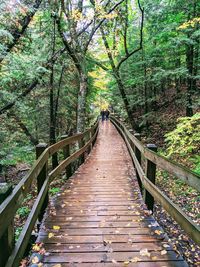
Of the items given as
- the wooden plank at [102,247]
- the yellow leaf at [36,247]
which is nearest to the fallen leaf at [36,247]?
the yellow leaf at [36,247]

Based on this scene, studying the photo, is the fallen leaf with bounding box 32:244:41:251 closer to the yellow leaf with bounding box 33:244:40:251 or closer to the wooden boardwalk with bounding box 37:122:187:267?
the yellow leaf with bounding box 33:244:40:251

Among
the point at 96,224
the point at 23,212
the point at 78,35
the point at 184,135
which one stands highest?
the point at 78,35

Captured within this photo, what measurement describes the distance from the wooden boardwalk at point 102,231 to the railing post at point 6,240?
78cm

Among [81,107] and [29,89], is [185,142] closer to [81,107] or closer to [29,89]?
[81,107]

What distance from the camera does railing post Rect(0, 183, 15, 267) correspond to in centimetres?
206

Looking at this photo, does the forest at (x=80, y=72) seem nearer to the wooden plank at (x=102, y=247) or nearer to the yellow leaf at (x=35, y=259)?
the wooden plank at (x=102, y=247)

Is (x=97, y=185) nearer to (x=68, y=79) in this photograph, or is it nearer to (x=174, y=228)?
(x=174, y=228)

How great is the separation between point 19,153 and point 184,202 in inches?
239

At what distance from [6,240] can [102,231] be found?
177cm

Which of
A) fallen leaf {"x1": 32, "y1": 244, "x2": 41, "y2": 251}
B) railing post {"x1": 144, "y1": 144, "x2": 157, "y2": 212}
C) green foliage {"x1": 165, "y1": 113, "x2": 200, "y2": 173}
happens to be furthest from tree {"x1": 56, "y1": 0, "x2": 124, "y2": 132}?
fallen leaf {"x1": 32, "y1": 244, "x2": 41, "y2": 251}

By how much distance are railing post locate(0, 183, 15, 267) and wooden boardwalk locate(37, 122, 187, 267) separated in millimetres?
783

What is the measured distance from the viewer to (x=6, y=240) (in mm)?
2102

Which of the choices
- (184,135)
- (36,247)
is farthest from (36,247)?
(184,135)

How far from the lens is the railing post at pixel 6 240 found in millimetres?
2064
